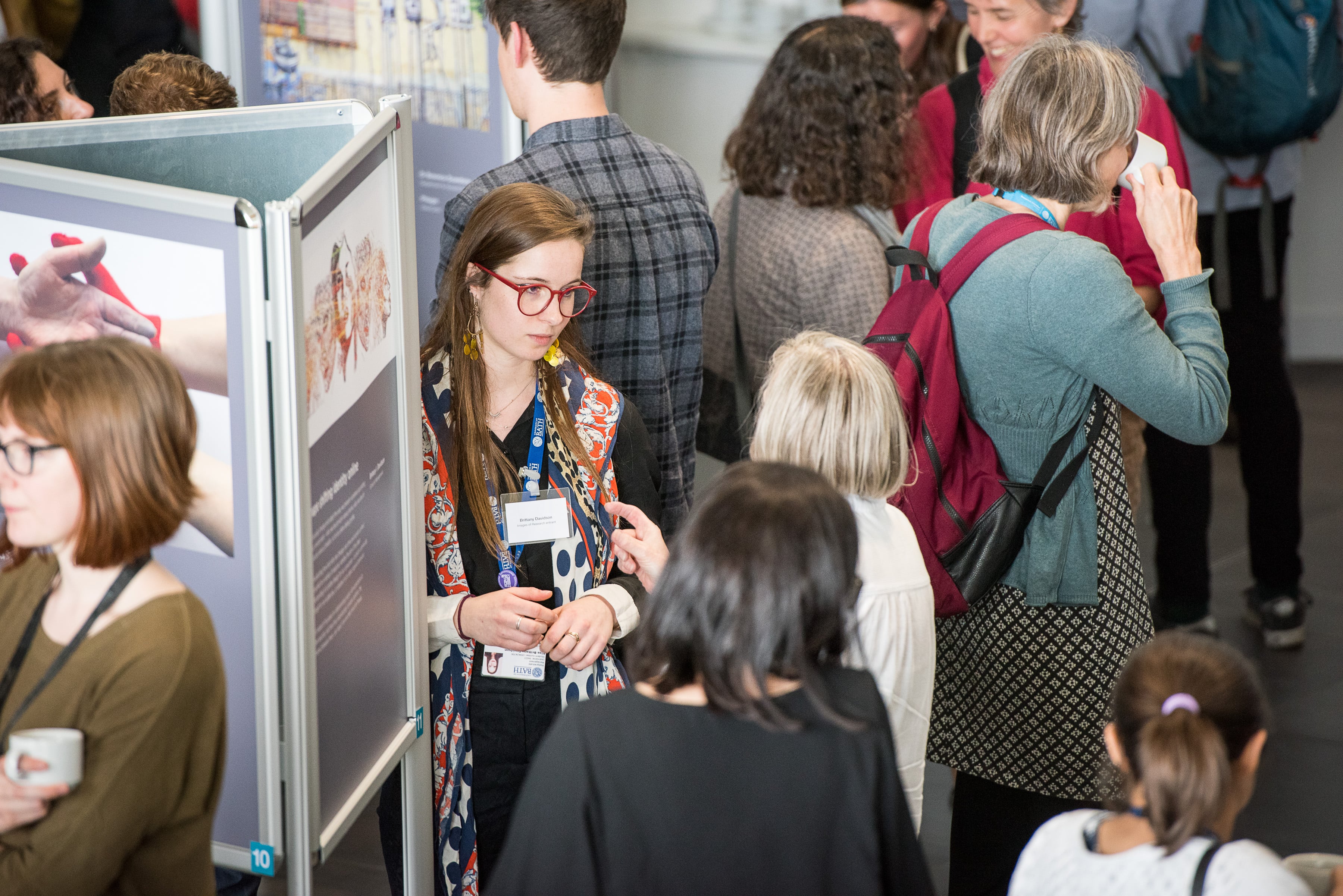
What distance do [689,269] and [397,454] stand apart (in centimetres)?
98

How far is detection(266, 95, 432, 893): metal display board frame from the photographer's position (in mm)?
1458

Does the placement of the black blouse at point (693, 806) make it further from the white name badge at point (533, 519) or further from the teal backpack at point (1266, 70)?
the teal backpack at point (1266, 70)

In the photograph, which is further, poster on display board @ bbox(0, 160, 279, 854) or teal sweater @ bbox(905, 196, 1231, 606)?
teal sweater @ bbox(905, 196, 1231, 606)

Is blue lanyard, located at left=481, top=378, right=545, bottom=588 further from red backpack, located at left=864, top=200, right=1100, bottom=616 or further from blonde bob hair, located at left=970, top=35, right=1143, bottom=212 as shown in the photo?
blonde bob hair, located at left=970, top=35, right=1143, bottom=212

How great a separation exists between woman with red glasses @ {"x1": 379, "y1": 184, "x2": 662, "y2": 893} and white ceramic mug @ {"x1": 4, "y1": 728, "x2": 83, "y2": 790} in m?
0.75

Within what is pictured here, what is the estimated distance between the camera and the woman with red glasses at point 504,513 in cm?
202

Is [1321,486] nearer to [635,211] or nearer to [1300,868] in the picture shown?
[635,211]

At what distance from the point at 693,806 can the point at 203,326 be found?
73 cm

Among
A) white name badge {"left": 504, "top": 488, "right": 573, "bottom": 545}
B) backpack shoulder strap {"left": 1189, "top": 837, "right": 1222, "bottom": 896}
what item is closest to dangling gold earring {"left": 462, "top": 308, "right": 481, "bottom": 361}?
white name badge {"left": 504, "top": 488, "right": 573, "bottom": 545}

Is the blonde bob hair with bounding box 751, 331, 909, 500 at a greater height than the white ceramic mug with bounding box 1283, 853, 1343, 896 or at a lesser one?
greater

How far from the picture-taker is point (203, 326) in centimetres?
148

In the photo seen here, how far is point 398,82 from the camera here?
3.69 m

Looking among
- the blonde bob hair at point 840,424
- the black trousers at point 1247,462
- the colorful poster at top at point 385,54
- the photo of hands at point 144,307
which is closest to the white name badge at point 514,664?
the blonde bob hair at point 840,424

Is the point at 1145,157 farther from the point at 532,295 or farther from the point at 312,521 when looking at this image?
the point at 312,521
